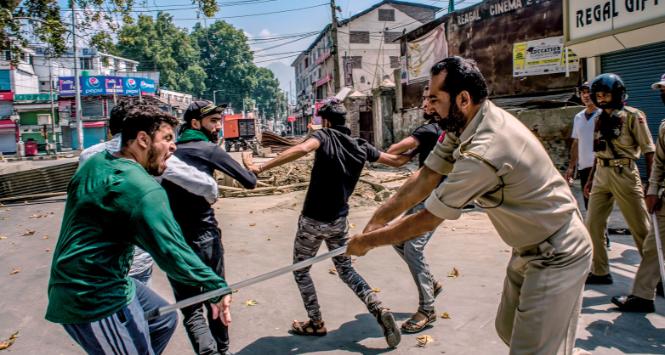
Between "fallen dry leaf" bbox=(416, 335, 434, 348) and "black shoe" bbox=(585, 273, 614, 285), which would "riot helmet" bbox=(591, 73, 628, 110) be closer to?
"black shoe" bbox=(585, 273, 614, 285)

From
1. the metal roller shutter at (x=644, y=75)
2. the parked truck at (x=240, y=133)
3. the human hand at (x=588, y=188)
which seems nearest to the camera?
the human hand at (x=588, y=188)

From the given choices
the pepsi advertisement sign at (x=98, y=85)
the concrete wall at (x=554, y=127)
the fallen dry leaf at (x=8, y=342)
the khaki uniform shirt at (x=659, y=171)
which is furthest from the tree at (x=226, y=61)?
the khaki uniform shirt at (x=659, y=171)

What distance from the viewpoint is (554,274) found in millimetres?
2207

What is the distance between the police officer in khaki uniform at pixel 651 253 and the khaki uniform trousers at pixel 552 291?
238 cm

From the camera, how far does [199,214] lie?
3311 mm

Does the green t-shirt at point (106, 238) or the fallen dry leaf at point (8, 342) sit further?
the fallen dry leaf at point (8, 342)

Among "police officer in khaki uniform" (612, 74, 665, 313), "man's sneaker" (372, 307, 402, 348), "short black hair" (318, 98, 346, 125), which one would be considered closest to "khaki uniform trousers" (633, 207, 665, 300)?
"police officer in khaki uniform" (612, 74, 665, 313)

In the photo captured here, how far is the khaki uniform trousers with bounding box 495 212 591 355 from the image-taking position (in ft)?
7.25

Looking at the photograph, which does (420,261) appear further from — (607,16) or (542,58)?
(542,58)

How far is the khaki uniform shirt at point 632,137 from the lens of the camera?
4520 millimetres

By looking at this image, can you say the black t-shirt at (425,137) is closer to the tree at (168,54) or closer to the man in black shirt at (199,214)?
the man in black shirt at (199,214)

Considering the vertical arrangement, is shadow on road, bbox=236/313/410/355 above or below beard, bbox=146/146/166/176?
below

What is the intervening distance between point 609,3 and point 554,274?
33.2 ft

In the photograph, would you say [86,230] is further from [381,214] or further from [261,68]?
[261,68]
